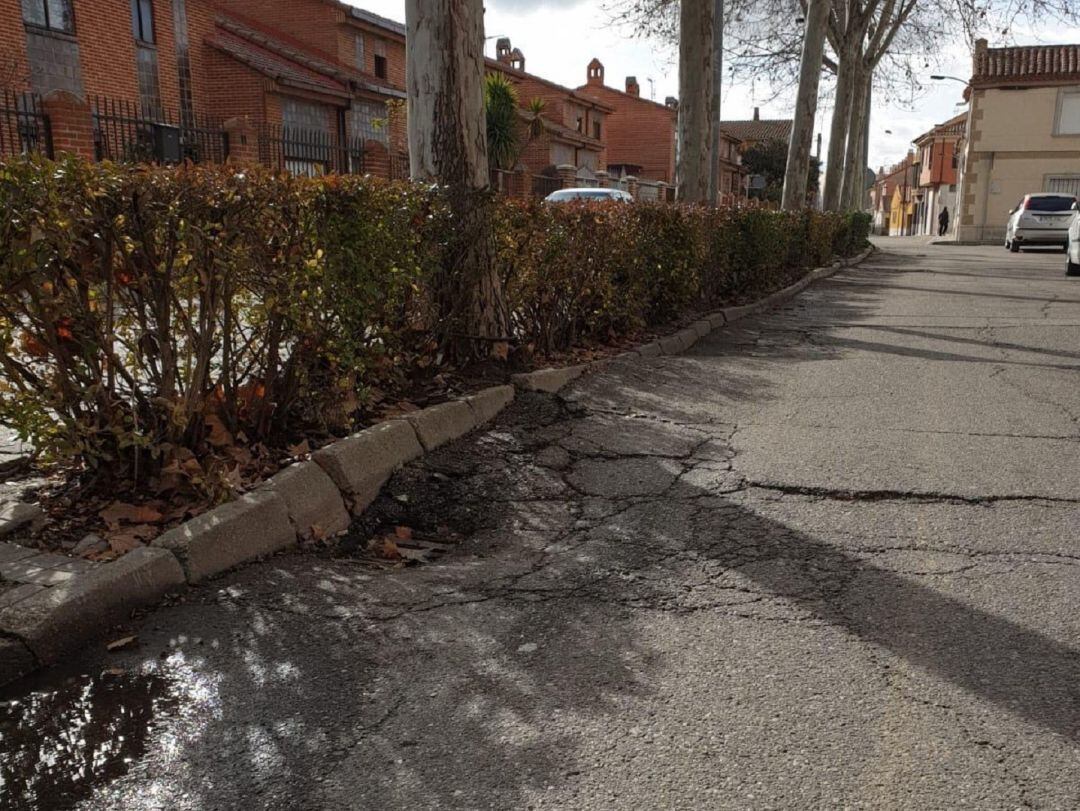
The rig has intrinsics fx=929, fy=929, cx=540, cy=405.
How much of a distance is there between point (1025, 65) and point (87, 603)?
4854 cm

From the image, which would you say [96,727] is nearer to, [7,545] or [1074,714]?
[7,545]

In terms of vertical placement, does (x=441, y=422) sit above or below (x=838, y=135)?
below

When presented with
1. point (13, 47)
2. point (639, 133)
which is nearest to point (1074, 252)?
point (13, 47)

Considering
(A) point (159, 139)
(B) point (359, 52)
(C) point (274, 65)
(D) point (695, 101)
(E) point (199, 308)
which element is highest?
(B) point (359, 52)

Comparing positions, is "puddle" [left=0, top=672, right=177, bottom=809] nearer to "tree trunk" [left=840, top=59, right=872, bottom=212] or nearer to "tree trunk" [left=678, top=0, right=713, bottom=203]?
"tree trunk" [left=678, top=0, right=713, bottom=203]

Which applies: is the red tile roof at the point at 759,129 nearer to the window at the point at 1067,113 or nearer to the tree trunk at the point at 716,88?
the window at the point at 1067,113

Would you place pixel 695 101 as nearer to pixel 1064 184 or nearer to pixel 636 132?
pixel 1064 184

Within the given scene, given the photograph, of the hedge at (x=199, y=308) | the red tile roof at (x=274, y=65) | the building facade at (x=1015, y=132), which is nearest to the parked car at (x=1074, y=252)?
the hedge at (x=199, y=308)

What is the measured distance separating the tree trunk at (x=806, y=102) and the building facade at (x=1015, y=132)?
25583mm

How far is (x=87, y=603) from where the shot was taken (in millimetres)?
2818

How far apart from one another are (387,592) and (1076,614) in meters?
2.24

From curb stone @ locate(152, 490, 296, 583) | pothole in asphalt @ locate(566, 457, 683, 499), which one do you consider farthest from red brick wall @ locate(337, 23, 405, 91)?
curb stone @ locate(152, 490, 296, 583)

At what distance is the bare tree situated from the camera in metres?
12.5

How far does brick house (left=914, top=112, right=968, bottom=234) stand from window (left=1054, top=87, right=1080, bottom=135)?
908 inches
